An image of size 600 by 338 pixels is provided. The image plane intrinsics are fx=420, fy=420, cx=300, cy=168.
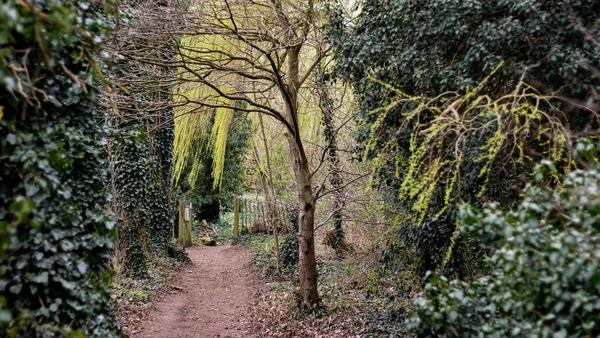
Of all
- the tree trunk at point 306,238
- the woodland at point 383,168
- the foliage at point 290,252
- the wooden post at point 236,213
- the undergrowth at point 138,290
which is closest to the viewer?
the woodland at point 383,168

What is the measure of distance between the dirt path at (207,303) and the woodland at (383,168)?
321 millimetres

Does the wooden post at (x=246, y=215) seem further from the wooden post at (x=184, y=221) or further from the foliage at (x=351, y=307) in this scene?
the foliage at (x=351, y=307)

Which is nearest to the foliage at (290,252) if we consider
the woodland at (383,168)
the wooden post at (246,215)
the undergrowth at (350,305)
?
the woodland at (383,168)

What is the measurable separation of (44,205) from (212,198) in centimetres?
1509

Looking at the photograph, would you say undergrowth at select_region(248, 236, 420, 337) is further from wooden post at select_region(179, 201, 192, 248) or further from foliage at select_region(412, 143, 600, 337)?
wooden post at select_region(179, 201, 192, 248)

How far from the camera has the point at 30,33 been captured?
2191 mm

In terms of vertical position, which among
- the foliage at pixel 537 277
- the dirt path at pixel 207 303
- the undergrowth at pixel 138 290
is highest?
the foliage at pixel 537 277

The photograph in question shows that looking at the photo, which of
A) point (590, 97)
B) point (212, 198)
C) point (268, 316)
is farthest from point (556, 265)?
point (212, 198)

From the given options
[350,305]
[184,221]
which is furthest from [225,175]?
[350,305]

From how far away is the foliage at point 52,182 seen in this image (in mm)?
2334

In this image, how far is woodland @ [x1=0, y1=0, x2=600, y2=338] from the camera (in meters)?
2.25

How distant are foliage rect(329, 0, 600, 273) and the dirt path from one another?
352cm

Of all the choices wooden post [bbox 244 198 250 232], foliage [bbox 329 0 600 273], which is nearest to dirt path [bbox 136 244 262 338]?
foliage [bbox 329 0 600 273]

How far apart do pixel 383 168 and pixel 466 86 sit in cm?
177
